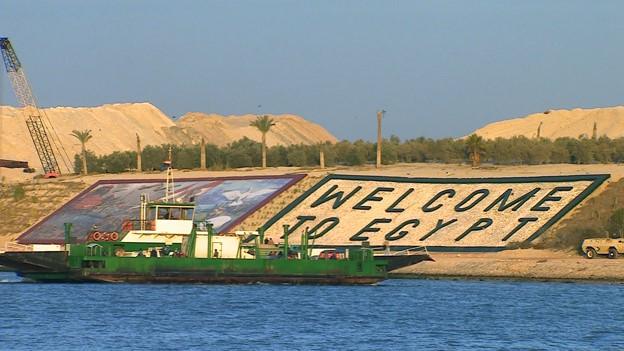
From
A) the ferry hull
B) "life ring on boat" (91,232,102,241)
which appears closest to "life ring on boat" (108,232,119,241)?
"life ring on boat" (91,232,102,241)

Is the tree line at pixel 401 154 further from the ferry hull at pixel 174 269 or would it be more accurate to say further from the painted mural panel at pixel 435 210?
the ferry hull at pixel 174 269

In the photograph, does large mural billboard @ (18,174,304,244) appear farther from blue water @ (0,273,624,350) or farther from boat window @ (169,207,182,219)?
blue water @ (0,273,624,350)

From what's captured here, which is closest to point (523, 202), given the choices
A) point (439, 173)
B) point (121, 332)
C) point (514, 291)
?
point (439, 173)

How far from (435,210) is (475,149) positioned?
23.7m

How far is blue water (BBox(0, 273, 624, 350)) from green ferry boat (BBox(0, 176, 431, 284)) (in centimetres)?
76

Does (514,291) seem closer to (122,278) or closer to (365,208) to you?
(122,278)

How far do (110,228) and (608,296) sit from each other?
1972 inches

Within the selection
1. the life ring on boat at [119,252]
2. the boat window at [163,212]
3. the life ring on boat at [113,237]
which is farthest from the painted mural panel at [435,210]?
the life ring on boat at [119,252]

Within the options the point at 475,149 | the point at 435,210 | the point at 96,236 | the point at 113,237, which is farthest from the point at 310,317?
the point at 475,149

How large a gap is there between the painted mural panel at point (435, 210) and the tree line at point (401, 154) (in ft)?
57.0

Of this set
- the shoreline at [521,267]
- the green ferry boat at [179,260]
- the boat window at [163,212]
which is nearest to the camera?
the green ferry boat at [179,260]

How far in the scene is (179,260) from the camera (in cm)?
7344

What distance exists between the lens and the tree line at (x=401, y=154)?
12900cm

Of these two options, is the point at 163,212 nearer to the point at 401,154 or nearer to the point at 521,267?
the point at 521,267
